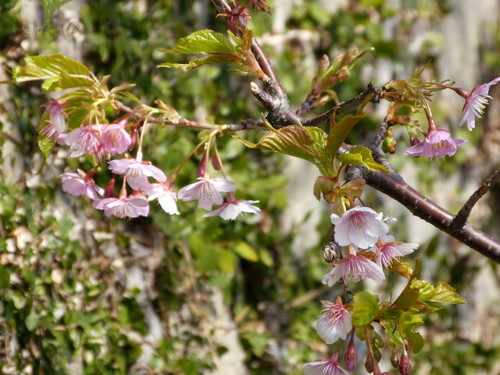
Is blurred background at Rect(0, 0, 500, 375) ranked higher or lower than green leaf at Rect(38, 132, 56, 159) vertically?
lower

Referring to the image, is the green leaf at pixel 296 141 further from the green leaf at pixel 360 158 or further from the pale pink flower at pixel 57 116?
the pale pink flower at pixel 57 116

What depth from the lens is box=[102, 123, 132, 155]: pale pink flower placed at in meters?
0.98

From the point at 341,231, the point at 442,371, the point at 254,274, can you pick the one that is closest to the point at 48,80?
the point at 341,231

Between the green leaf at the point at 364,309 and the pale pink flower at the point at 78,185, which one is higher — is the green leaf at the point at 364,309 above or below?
above

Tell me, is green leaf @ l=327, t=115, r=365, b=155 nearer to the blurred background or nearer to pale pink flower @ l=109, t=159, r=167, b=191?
pale pink flower @ l=109, t=159, r=167, b=191

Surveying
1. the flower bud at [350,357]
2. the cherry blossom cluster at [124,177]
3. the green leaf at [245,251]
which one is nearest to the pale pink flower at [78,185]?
the cherry blossom cluster at [124,177]

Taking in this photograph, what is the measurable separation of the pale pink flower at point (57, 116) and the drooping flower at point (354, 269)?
0.44 m

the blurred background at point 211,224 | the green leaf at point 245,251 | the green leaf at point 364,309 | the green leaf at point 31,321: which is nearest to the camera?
the green leaf at point 364,309

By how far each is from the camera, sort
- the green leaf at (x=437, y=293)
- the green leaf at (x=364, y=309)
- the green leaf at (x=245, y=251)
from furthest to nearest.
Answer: the green leaf at (x=245, y=251)
the green leaf at (x=437, y=293)
the green leaf at (x=364, y=309)

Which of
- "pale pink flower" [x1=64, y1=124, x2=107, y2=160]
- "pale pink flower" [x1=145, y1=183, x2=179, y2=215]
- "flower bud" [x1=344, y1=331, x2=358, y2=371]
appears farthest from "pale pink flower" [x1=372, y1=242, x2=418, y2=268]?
"pale pink flower" [x1=64, y1=124, x2=107, y2=160]

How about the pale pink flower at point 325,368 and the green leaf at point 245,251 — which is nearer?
the pale pink flower at point 325,368

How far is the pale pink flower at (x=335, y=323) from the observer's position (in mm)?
901

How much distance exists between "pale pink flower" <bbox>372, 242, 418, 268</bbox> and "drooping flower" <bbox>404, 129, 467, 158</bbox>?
0.19 meters

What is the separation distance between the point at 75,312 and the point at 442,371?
1.53m
